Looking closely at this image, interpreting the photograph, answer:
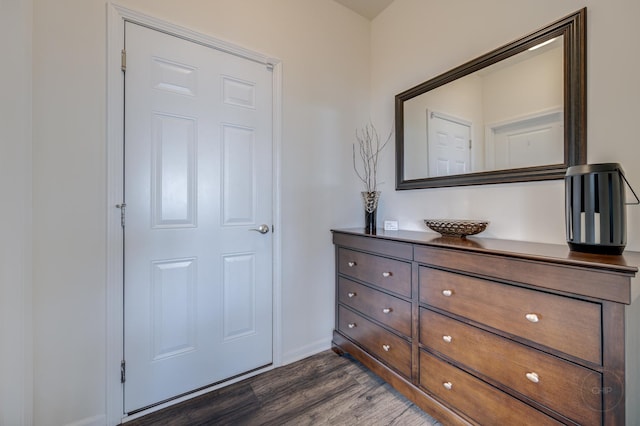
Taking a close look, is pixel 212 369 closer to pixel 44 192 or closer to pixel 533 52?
pixel 44 192

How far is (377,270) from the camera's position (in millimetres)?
1790

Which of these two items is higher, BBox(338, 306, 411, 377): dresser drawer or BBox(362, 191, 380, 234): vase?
BBox(362, 191, 380, 234): vase

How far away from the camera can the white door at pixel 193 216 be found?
1.50m

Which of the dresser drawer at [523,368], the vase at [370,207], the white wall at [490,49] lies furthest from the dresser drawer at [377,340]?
the white wall at [490,49]

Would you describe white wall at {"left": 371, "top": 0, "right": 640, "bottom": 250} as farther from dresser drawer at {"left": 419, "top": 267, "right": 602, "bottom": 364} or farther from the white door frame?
the white door frame

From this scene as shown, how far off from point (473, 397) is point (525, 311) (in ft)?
1.66

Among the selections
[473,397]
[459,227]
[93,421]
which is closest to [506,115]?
[459,227]

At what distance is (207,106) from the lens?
1694 mm

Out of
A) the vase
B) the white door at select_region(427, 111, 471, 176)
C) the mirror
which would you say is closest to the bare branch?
the vase

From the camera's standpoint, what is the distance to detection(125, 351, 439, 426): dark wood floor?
1476mm

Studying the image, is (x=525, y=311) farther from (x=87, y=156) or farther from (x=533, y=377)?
(x=87, y=156)

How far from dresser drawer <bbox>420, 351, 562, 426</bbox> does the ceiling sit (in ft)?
8.67

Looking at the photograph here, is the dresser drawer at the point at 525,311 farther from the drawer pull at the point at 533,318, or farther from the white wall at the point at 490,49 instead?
the white wall at the point at 490,49

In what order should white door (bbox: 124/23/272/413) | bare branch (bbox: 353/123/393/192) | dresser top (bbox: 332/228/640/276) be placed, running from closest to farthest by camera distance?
dresser top (bbox: 332/228/640/276)
white door (bbox: 124/23/272/413)
bare branch (bbox: 353/123/393/192)
